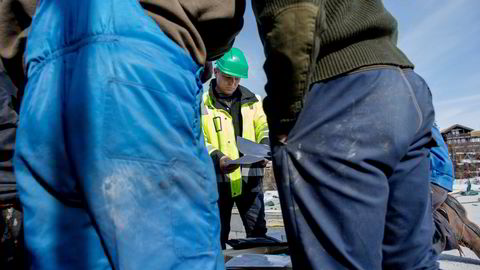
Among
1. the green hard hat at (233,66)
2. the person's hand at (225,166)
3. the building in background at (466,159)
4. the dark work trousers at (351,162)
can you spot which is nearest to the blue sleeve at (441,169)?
the dark work trousers at (351,162)

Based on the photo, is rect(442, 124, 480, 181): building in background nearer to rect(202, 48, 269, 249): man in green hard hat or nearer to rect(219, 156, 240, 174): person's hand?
rect(202, 48, 269, 249): man in green hard hat

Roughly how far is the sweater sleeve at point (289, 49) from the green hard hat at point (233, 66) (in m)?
2.18

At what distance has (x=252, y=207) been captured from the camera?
10.0 feet

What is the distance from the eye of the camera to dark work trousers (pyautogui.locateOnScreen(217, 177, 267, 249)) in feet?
9.77

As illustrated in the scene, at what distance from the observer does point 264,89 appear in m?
1.16

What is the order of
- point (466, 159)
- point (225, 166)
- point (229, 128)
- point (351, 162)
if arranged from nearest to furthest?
point (351, 162) < point (225, 166) < point (229, 128) < point (466, 159)

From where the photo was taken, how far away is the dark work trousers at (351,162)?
3.13 feet

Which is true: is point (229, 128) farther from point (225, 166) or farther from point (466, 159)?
point (466, 159)

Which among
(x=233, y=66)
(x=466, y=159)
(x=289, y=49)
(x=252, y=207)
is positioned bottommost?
(x=466, y=159)

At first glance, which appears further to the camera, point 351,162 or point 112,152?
point 351,162

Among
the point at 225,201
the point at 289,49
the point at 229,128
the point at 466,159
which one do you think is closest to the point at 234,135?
the point at 229,128

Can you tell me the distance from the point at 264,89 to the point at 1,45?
81 cm

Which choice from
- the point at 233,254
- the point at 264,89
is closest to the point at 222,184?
the point at 233,254

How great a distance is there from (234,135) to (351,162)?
7.47 feet
